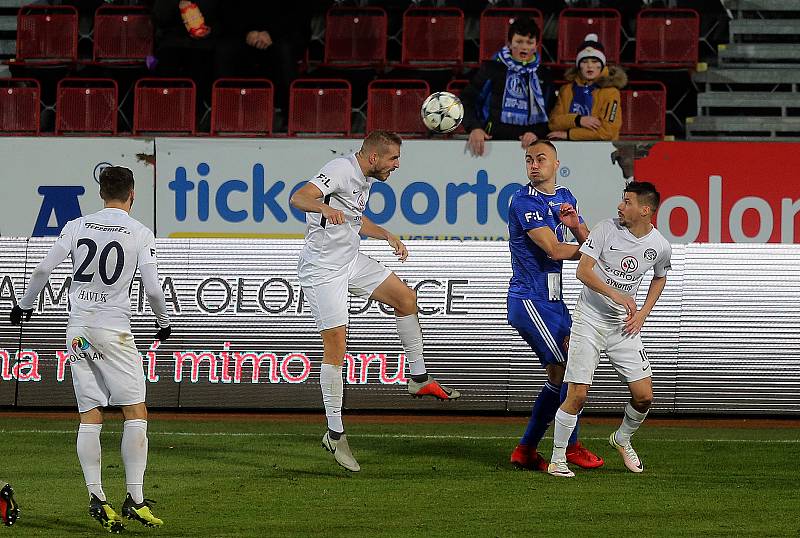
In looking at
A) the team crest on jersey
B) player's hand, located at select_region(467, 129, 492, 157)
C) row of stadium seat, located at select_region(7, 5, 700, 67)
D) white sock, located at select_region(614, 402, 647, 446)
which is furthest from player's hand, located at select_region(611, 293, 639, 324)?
row of stadium seat, located at select_region(7, 5, 700, 67)

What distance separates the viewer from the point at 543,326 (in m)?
8.28

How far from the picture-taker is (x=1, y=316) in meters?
11.2

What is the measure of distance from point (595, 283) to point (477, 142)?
544 centimetres

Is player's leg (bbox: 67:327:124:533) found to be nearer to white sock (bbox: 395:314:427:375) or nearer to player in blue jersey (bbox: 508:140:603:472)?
white sock (bbox: 395:314:427:375)

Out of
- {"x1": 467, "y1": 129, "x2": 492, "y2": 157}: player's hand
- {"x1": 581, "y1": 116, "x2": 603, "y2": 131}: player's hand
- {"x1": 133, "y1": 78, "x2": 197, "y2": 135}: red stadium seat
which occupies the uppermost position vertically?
{"x1": 133, "y1": 78, "x2": 197, "y2": 135}: red stadium seat

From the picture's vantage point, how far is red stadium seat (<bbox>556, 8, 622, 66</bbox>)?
1619 centimetres

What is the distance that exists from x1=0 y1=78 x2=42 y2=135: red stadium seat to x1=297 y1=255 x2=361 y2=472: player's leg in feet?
26.8

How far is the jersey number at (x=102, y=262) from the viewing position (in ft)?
21.4

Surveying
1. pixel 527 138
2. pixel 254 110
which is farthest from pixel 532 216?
pixel 254 110

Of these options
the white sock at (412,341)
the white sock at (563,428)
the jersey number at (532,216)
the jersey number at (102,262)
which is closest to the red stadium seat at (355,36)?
the white sock at (412,341)

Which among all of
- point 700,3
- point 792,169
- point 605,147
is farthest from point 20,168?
point 700,3

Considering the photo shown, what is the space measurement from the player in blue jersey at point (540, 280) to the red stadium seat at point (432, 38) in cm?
832

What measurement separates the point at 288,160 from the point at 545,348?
19.4 ft

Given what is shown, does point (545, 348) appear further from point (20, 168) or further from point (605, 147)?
point (20, 168)
